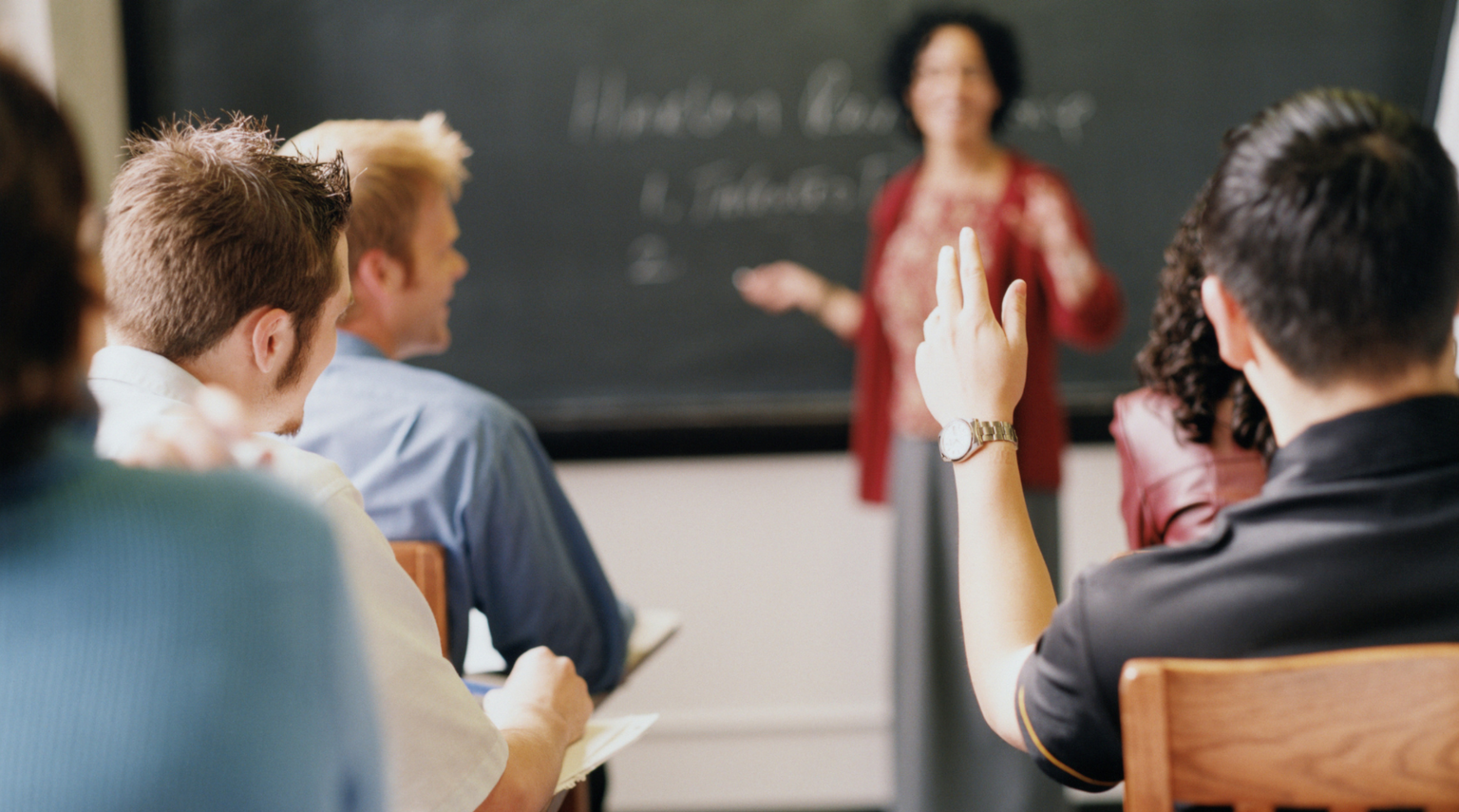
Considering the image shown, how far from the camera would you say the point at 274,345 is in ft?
3.14

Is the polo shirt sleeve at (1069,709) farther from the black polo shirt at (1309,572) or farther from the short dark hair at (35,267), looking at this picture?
the short dark hair at (35,267)

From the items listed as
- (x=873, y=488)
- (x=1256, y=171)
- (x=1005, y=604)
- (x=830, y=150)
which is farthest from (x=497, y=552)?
(x=830, y=150)

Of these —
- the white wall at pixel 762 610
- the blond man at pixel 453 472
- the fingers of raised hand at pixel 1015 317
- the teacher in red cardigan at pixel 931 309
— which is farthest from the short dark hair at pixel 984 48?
the fingers of raised hand at pixel 1015 317

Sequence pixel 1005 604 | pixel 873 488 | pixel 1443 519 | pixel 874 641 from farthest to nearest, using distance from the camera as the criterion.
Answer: pixel 874 641
pixel 873 488
pixel 1005 604
pixel 1443 519

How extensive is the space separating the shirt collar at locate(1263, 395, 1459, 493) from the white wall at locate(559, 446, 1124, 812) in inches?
68.4

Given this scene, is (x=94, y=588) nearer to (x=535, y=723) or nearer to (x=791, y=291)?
(x=535, y=723)

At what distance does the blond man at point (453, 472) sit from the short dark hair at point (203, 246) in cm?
Result: 32

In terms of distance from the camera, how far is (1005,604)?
87 cm

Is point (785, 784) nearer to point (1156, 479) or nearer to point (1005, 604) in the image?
point (1156, 479)

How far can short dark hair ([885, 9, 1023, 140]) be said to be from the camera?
2172 mm

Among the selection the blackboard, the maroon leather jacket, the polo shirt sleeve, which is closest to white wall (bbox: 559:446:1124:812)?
the blackboard

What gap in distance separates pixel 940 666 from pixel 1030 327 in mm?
684

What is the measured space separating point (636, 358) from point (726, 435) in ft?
0.86

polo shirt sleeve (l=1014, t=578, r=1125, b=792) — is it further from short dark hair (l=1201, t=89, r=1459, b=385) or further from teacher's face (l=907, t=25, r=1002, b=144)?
teacher's face (l=907, t=25, r=1002, b=144)
